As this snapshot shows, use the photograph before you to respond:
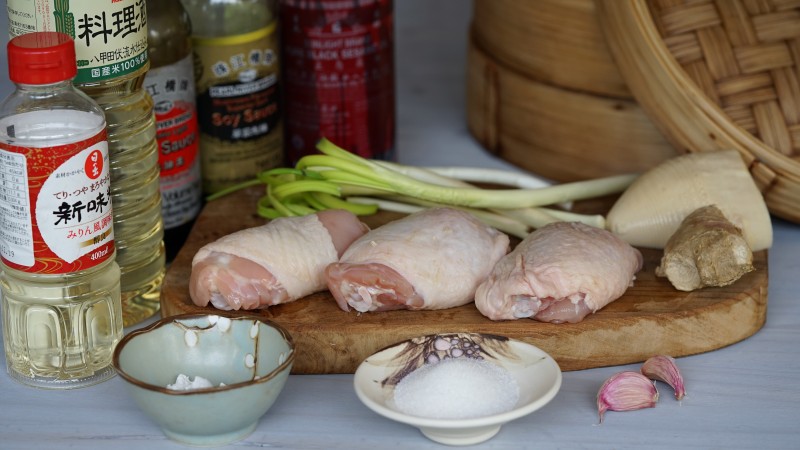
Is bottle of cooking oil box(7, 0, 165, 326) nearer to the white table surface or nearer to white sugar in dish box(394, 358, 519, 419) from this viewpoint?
the white table surface

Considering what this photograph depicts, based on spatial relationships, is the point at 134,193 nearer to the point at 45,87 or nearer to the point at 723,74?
the point at 45,87

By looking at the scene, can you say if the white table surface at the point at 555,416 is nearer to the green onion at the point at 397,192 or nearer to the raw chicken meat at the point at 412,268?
the raw chicken meat at the point at 412,268

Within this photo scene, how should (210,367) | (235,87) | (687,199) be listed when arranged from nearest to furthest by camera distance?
(210,367) → (687,199) → (235,87)

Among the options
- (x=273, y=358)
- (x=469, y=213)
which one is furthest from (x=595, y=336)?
(x=273, y=358)

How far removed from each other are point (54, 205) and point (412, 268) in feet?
1.20

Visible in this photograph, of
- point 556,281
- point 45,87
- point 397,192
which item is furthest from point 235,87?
point 556,281

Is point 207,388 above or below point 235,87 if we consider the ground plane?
below

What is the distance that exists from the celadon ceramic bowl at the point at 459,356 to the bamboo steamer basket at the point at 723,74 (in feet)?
1.54

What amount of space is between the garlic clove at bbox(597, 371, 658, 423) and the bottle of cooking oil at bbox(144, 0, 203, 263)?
588mm

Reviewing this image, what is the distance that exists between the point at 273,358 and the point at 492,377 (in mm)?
212

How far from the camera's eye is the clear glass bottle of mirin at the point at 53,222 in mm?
1069

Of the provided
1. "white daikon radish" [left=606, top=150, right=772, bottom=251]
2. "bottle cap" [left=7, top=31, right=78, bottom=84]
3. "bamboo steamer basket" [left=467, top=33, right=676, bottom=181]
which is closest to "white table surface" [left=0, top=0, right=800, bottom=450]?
"white daikon radish" [left=606, top=150, right=772, bottom=251]

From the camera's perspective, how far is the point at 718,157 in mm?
1398

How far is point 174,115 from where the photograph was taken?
4.53ft
